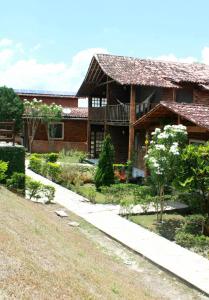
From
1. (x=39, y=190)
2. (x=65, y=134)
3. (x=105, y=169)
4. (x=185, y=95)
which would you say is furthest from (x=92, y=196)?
(x=65, y=134)

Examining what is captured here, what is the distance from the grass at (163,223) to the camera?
494 inches

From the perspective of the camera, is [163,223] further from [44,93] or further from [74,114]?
[44,93]

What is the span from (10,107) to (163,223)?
25279 millimetres

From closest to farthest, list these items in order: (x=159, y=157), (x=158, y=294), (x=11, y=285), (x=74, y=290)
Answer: (x=11, y=285)
(x=74, y=290)
(x=158, y=294)
(x=159, y=157)

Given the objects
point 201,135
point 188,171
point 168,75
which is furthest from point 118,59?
point 188,171

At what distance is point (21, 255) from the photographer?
6.20m

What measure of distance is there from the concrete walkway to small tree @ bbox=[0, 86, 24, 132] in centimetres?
2104

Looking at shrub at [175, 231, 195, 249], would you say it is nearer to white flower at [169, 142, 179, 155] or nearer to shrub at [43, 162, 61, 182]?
white flower at [169, 142, 179, 155]

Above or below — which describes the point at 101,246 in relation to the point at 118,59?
below

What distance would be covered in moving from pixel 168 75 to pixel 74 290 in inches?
832

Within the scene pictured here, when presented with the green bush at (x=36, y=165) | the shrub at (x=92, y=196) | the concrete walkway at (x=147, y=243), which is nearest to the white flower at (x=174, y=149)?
the concrete walkway at (x=147, y=243)

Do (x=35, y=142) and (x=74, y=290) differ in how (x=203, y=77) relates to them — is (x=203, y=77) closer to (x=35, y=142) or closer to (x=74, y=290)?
(x=35, y=142)

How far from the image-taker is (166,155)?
44.2 feet

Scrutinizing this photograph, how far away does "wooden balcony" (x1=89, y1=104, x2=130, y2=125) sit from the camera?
2547 centimetres
